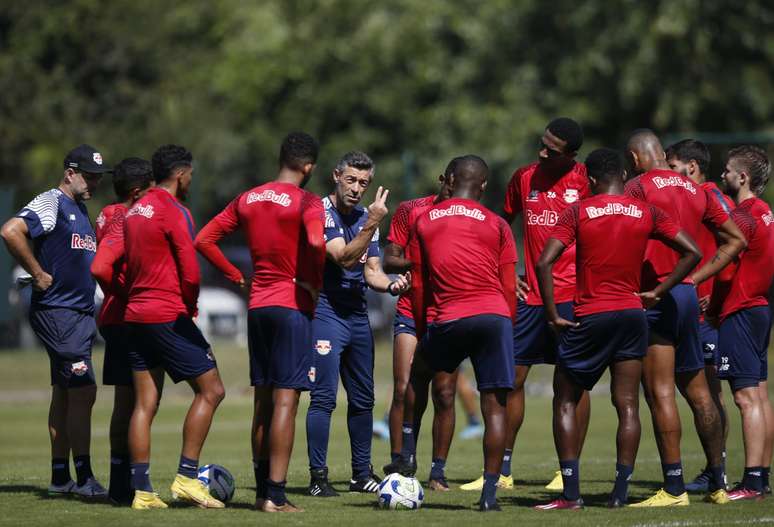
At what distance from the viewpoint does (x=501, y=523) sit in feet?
29.1

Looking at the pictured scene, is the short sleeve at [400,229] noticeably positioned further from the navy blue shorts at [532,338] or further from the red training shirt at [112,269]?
the red training shirt at [112,269]

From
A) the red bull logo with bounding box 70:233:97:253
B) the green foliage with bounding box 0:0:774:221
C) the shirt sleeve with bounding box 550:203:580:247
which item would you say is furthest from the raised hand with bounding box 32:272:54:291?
the green foliage with bounding box 0:0:774:221

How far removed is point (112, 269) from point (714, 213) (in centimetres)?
452

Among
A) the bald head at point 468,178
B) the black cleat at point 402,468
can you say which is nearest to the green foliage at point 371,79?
the black cleat at point 402,468

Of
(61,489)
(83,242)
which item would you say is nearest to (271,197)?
(83,242)

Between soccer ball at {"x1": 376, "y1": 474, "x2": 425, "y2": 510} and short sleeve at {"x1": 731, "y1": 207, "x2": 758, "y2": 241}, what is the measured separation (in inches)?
129

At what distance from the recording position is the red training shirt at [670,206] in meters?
9.98

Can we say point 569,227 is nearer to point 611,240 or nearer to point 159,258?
point 611,240

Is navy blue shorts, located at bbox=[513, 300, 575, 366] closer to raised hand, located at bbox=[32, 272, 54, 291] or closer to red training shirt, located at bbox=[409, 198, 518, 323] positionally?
red training shirt, located at bbox=[409, 198, 518, 323]

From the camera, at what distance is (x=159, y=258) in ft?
31.4

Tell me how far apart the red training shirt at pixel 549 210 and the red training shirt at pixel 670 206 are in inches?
36.8

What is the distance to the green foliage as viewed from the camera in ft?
107

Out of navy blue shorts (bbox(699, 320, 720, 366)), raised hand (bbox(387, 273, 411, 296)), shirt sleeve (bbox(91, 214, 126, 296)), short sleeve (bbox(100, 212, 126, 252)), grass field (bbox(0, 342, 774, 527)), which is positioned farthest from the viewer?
navy blue shorts (bbox(699, 320, 720, 366))

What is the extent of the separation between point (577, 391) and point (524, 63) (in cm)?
2642
